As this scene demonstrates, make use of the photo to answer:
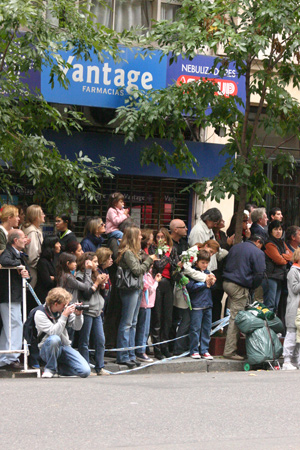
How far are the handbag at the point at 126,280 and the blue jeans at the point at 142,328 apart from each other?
1.79 feet

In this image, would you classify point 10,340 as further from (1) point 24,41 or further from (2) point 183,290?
(1) point 24,41

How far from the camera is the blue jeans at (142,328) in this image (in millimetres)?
11328

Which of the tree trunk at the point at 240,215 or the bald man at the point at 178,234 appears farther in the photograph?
the tree trunk at the point at 240,215

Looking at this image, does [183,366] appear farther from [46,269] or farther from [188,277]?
[46,269]

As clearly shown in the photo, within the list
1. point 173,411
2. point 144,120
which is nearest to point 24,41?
point 144,120

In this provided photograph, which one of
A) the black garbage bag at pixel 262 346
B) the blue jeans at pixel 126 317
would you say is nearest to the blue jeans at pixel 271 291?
the black garbage bag at pixel 262 346

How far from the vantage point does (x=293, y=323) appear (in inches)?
461

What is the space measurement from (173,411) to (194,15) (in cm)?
684

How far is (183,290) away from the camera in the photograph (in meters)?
11.6

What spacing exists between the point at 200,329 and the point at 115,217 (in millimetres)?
2103

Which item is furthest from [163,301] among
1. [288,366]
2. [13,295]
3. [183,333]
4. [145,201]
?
[145,201]

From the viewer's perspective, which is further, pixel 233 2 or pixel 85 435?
pixel 233 2

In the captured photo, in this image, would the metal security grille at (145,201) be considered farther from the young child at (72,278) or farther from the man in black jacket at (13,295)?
the man in black jacket at (13,295)

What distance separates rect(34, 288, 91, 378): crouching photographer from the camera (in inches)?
384
